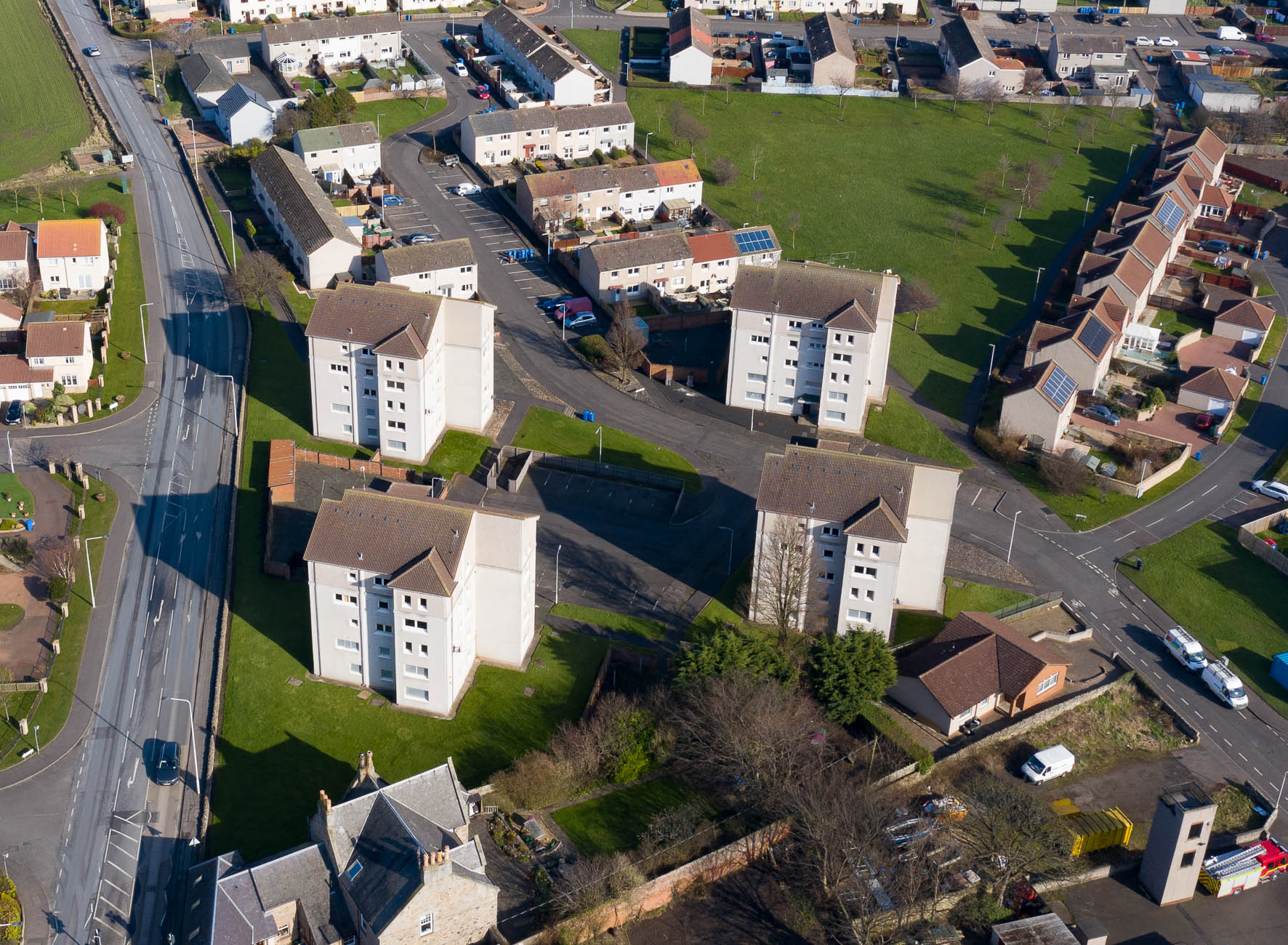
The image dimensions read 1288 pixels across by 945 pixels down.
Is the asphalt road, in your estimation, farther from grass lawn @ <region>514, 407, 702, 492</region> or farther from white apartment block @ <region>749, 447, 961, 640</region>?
white apartment block @ <region>749, 447, 961, 640</region>

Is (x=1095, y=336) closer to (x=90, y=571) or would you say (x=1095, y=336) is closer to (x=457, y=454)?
(x=457, y=454)

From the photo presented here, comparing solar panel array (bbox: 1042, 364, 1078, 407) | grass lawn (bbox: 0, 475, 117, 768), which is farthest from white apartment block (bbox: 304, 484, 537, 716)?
solar panel array (bbox: 1042, 364, 1078, 407)

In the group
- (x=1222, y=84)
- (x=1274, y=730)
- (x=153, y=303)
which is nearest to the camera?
(x=1274, y=730)

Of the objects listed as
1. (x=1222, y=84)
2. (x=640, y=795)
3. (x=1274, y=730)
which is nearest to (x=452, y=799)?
(x=640, y=795)

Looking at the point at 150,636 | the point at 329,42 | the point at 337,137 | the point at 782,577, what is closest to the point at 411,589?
the point at 150,636

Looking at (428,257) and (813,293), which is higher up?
(813,293)

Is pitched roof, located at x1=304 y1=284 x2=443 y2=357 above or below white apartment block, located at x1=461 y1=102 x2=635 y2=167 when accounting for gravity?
above

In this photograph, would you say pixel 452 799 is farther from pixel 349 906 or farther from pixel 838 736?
pixel 838 736
